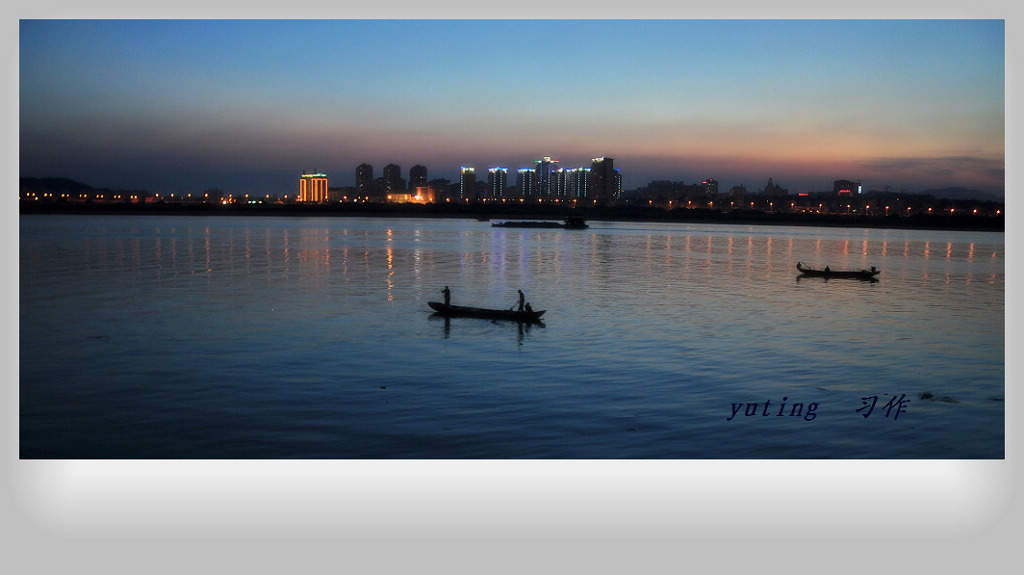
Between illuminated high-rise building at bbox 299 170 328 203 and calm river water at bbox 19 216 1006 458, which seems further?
illuminated high-rise building at bbox 299 170 328 203

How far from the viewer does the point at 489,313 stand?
16.5 m

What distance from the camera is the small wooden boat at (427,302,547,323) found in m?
16.0

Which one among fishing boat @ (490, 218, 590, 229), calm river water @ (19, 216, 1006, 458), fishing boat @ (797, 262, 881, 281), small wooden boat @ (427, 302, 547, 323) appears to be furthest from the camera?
fishing boat @ (490, 218, 590, 229)

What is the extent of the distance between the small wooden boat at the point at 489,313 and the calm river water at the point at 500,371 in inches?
8.8

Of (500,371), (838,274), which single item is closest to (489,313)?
(500,371)

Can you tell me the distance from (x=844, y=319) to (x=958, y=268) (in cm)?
2072

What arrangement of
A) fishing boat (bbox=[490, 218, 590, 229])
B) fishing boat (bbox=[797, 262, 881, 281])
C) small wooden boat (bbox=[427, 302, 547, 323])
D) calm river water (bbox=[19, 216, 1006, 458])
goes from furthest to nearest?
fishing boat (bbox=[490, 218, 590, 229]) < fishing boat (bbox=[797, 262, 881, 281]) < small wooden boat (bbox=[427, 302, 547, 323]) < calm river water (bbox=[19, 216, 1006, 458])

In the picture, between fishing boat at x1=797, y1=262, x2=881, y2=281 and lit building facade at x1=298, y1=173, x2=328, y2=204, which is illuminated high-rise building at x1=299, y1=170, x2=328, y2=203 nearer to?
lit building facade at x1=298, y1=173, x2=328, y2=204

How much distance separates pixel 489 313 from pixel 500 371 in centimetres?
486

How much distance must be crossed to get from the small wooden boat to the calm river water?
8.8 inches

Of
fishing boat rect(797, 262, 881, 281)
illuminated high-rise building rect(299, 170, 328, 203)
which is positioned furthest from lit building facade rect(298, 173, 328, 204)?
fishing boat rect(797, 262, 881, 281)

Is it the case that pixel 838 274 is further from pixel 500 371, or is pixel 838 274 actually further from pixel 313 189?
pixel 313 189

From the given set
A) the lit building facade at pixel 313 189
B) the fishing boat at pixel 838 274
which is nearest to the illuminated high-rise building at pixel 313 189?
the lit building facade at pixel 313 189

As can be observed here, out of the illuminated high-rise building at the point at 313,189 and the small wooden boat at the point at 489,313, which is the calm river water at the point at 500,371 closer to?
the small wooden boat at the point at 489,313
